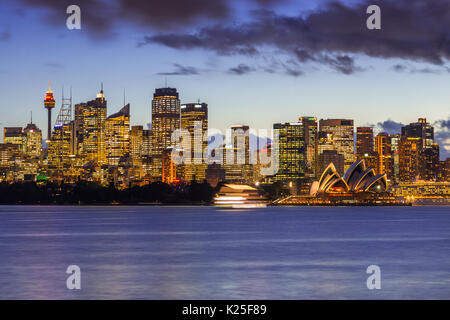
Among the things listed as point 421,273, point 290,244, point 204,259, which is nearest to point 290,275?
point 421,273

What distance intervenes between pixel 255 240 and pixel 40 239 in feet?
71.1

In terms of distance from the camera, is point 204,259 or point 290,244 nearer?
point 204,259

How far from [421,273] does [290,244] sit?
23.9 metres

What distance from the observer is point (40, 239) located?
238ft

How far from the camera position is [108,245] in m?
63.8
